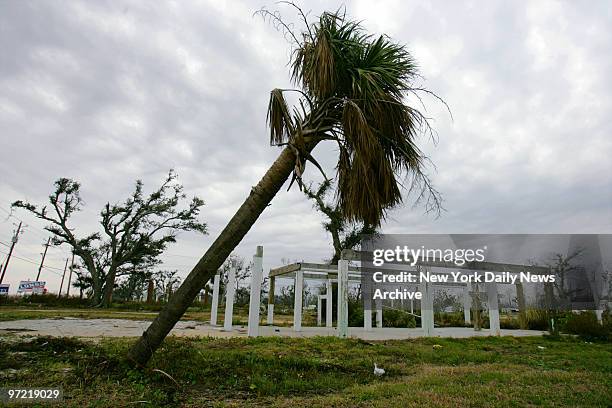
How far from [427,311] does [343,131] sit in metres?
7.19

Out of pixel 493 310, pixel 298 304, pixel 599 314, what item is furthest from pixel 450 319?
pixel 298 304

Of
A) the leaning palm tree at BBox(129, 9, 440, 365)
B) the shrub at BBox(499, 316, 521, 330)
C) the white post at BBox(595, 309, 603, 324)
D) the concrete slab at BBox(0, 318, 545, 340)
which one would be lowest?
the concrete slab at BBox(0, 318, 545, 340)

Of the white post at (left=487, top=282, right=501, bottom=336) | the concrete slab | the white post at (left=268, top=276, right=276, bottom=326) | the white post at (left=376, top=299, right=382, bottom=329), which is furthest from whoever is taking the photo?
the white post at (left=376, top=299, right=382, bottom=329)

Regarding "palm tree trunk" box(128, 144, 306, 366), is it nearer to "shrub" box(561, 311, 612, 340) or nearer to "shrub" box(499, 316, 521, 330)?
"shrub" box(561, 311, 612, 340)

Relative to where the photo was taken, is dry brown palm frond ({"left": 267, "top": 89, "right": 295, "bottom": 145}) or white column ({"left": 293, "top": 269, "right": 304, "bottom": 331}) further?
white column ({"left": 293, "top": 269, "right": 304, "bottom": 331})

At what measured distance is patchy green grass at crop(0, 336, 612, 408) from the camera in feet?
11.8

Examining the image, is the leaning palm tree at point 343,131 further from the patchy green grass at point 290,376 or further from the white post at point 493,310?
the white post at point 493,310

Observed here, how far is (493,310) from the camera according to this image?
10969mm

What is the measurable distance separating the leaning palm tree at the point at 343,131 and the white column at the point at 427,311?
6105 mm

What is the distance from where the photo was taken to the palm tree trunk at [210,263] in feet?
13.5

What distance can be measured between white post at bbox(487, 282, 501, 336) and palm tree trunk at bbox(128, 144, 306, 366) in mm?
9226

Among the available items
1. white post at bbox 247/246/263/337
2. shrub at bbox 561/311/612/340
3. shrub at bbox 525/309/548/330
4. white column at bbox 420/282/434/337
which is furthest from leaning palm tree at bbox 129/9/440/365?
shrub at bbox 525/309/548/330

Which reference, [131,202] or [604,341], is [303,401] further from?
[131,202]

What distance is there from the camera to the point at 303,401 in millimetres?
3594
